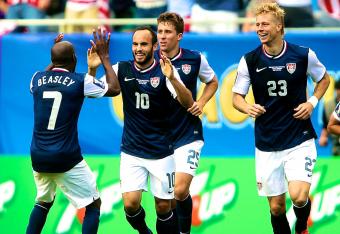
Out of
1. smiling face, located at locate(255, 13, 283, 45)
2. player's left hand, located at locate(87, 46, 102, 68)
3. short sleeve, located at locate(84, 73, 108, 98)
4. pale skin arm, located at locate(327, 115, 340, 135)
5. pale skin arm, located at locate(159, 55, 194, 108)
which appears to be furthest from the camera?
player's left hand, located at locate(87, 46, 102, 68)

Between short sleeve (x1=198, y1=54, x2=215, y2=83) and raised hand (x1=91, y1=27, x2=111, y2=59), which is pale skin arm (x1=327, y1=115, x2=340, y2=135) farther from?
raised hand (x1=91, y1=27, x2=111, y2=59)

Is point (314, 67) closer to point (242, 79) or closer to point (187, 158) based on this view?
point (242, 79)

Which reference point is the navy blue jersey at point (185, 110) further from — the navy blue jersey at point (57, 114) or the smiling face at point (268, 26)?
the navy blue jersey at point (57, 114)

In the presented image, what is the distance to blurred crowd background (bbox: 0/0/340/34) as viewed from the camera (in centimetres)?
1636

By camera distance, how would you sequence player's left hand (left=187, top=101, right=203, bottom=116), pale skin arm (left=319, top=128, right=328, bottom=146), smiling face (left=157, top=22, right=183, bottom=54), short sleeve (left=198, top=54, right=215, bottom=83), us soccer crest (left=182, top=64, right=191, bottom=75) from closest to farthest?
player's left hand (left=187, top=101, right=203, bottom=116)
smiling face (left=157, top=22, right=183, bottom=54)
us soccer crest (left=182, top=64, right=191, bottom=75)
short sleeve (left=198, top=54, right=215, bottom=83)
pale skin arm (left=319, top=128, right=328, bottom=146)

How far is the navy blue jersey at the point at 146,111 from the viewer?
13.3 metres

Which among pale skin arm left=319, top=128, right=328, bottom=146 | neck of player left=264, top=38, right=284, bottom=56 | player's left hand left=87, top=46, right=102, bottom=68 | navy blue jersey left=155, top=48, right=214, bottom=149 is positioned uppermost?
neck of player left=264, top=38, right=284, bottom=56

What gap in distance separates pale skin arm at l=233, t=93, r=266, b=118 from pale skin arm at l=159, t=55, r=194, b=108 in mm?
527

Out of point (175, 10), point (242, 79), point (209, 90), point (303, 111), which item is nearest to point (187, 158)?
point (209, 90)

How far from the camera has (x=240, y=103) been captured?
528 inches

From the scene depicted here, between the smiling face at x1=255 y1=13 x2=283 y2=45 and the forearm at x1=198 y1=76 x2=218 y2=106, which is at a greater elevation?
the smiling face at x1=255 y1=13 x2=283 y2=45

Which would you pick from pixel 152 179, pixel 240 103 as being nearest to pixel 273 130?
pixel 240 103

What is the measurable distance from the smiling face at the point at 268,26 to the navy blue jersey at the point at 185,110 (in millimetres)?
1028

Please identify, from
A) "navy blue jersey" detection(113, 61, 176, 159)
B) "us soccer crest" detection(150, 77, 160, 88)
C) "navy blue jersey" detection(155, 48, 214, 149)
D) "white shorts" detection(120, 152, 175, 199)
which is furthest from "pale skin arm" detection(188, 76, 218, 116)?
"white shorts" detection(120, 152, 175, 199)
